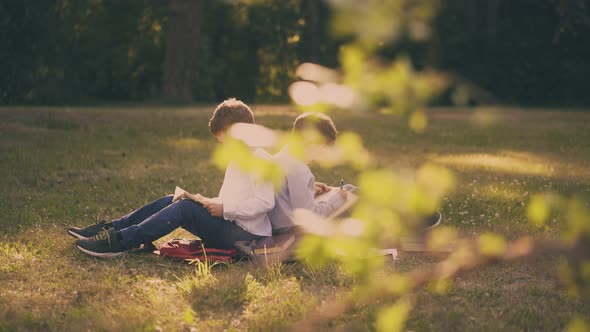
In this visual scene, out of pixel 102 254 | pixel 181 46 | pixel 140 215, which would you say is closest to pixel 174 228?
pixel 140 215

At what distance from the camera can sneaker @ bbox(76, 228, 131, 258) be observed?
17.7ft

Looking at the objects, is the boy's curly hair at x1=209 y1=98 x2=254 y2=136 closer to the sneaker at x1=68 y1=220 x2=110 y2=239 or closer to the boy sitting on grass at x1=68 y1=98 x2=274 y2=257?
the boy sitting on grass at x1=68 y1=98 x2=274 y2=257

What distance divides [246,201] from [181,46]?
20441mm

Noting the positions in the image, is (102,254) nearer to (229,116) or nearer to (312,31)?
(229,116)

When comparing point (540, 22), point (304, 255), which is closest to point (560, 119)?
point (540, 22)

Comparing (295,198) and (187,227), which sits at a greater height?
(295,198)

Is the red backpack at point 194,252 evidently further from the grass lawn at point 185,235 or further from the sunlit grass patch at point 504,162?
the sunlit grass patch at point 504,162

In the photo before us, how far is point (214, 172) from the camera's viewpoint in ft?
32.9

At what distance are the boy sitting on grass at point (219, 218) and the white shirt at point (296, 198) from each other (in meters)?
0.16

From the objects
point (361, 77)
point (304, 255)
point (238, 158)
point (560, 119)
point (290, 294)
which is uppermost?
point (361, 77)

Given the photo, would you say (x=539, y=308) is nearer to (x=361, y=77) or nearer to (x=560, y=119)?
(x=361, y=77)

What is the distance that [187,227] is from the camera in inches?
213

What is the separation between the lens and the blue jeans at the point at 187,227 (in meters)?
5.32

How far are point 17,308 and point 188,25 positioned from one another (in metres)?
20.9
